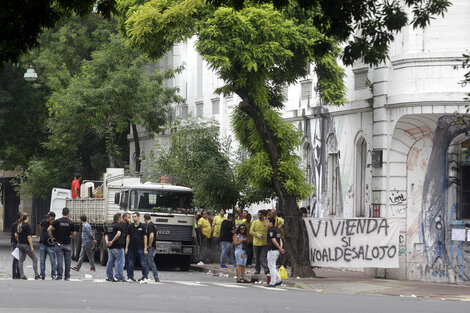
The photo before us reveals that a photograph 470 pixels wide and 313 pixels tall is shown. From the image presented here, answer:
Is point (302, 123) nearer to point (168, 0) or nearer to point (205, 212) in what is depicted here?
point (205, 212)

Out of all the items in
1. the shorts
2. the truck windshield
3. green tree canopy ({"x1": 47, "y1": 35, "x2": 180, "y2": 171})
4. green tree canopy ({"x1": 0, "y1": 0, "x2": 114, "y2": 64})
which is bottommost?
the shorts

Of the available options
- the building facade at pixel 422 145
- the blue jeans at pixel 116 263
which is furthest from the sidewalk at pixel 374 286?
the blue jeans at pixel 116 263

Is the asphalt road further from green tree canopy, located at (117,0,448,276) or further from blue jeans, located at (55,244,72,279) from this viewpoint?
green tree canopy, located at (117,0,448,276)

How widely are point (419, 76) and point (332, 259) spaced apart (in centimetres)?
508

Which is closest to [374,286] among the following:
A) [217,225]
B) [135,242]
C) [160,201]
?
[135,242]

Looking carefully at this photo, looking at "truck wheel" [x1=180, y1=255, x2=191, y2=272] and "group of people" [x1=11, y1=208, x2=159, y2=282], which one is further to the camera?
"truck wheel" [x1=180, y1=255, x2=191, y2=272]

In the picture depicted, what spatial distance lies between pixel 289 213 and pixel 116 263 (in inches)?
177

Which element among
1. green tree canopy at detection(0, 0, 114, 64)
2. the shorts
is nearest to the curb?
the shorts

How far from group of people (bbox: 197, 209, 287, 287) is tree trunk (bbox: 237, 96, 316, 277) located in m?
0.43

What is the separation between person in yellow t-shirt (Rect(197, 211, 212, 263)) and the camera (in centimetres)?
3372

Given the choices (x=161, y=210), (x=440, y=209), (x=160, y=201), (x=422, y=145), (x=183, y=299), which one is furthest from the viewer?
(x=160, y=201)

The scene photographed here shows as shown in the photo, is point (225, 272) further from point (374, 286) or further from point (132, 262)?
point (374, 286)

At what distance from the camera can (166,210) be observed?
101 ft

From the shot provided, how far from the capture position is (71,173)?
1901 inches
